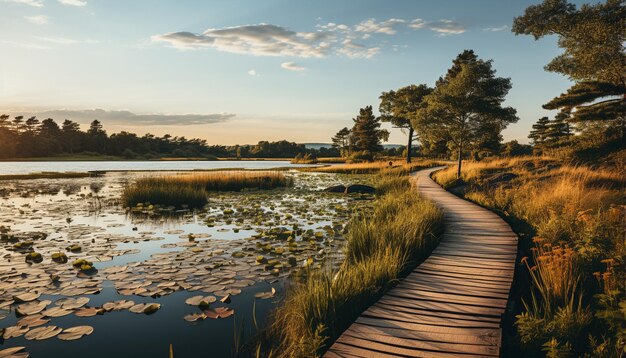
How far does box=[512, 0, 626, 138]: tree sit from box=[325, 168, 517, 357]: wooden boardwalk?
17091 mm

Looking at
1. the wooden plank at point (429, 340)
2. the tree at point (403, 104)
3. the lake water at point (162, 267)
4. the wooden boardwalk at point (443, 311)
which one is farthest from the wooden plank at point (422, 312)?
the tree at point (403, 104)

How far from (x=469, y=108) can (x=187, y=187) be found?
57.5 ft

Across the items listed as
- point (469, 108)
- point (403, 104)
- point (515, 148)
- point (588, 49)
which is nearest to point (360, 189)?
point (469, 108)

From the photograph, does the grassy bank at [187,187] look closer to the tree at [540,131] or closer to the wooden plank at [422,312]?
the wooden plank at [422,312]

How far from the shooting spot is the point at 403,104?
146 ft

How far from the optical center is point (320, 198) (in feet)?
55.1

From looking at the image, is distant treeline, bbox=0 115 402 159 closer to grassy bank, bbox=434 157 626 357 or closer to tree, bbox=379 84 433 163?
tree, bbox=379 84 433 163

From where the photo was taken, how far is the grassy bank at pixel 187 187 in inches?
595

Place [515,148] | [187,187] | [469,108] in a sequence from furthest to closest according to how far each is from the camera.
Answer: [515,148]
[469,108]
[187,187]

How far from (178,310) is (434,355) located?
3504 mm

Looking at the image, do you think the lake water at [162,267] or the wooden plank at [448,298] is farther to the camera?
the wooden plank at [448,298]

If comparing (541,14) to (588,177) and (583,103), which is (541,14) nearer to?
(583,103)

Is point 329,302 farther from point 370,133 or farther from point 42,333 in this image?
point 370,133

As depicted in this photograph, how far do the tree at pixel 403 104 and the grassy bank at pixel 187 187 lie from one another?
78.9 ft
